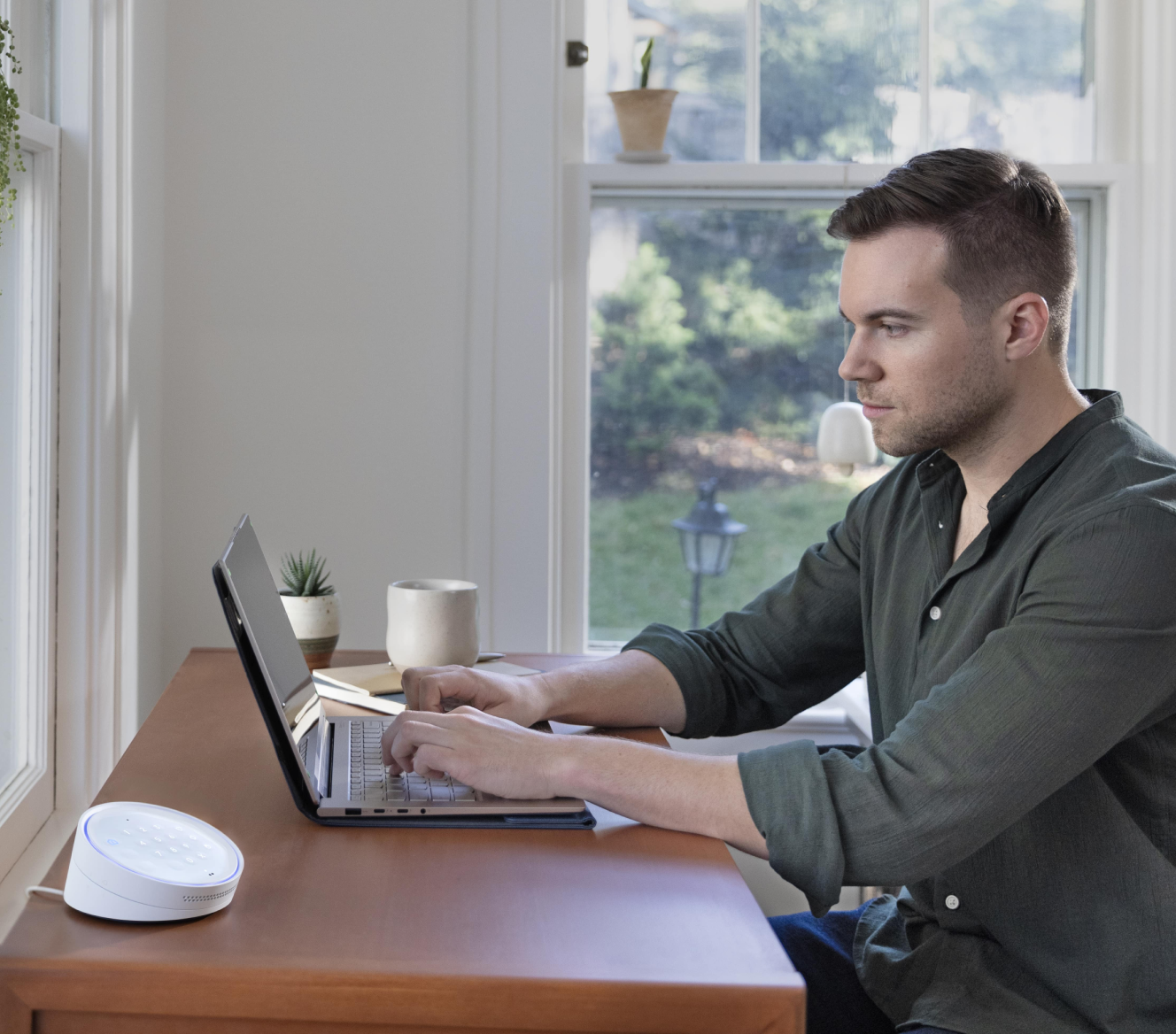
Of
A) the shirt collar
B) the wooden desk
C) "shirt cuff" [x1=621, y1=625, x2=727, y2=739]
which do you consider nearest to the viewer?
the wooden desk

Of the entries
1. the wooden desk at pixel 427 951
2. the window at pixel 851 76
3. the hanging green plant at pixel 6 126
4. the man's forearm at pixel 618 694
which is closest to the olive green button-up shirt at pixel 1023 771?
the wooden desk at pixel 427 951

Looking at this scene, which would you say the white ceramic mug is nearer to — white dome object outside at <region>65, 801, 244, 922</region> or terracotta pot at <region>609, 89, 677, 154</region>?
white dome object outside at <region>65, 801, 244, 922</region>

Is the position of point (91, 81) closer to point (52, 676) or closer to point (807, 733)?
point (52, 676)

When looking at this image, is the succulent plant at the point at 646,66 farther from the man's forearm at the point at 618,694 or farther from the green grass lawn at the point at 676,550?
the man's forearm at the point at 618,694

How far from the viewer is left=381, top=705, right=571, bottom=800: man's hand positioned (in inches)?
39.9

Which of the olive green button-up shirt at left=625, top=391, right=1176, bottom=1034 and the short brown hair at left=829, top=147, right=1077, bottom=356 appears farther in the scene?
the short brown hair at left=829, top=147, right=1077, bottom=356

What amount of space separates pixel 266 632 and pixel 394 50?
1.39 metres

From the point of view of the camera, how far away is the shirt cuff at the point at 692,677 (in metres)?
1.38

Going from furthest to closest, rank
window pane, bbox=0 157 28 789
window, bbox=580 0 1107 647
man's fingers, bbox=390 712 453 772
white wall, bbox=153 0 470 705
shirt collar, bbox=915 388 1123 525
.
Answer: window, bbox=580 0 1107 647 < white wall, bbox=153 0 470 705 < window pane, bbox=0 157 28 789 < shirt collar, bbox=915 388 1123 525 < man's fingers, bbox=390 712 453 772

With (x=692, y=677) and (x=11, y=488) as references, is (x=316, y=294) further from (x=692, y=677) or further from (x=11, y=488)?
(x=692, y=677)

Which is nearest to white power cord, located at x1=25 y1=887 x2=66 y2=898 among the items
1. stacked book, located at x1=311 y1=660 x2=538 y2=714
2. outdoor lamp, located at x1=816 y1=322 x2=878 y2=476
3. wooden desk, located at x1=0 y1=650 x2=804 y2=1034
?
wooden desk, located at x1=0 y1=650 x2=804 y2=1034

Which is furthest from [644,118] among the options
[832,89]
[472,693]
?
[472,693]

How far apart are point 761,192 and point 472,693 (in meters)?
1.39

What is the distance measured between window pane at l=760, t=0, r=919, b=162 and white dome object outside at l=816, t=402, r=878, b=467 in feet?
1.63
